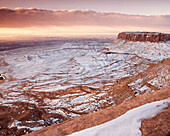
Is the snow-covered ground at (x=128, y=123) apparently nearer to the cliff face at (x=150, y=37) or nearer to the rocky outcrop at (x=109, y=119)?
the rocky outcrop at (x=109, y=119)

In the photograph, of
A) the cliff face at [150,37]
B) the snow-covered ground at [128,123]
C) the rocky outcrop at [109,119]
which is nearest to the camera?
the rocky outcrop at [109,119]

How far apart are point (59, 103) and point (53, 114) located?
422cm

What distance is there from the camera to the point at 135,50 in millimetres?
64750

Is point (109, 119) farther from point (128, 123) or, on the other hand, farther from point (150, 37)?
point (150, 37)

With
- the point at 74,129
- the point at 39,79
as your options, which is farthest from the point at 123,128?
the point at 39,79

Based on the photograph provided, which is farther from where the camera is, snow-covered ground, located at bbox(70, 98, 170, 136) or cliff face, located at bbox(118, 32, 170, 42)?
cliff face, located at bbox(118, 32, 170, 42)

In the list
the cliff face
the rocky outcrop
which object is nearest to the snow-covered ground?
the rocky outcrop

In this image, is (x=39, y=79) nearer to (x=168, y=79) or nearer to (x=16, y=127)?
(x=16, y=127)

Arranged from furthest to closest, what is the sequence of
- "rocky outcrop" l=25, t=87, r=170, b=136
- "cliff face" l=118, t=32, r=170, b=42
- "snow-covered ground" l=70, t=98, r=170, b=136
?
"cliff face" l=118, t=32, r=170, b=42
"snow-covered ground" l=70, t=98, r=170, b=136
"rocky outcrop" l=25, t=87, r=170, b=136

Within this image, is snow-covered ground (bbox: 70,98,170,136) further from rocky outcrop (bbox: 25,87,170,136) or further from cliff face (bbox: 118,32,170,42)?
cliff face (bbox: 118,32,170,42)

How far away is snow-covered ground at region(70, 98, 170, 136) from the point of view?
10.1 ft

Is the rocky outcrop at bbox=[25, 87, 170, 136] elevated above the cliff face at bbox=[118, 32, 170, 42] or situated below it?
below

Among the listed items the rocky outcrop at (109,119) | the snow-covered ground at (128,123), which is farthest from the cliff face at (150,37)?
the snow-covered ground at (128,123)

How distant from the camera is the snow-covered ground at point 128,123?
10.1ft
